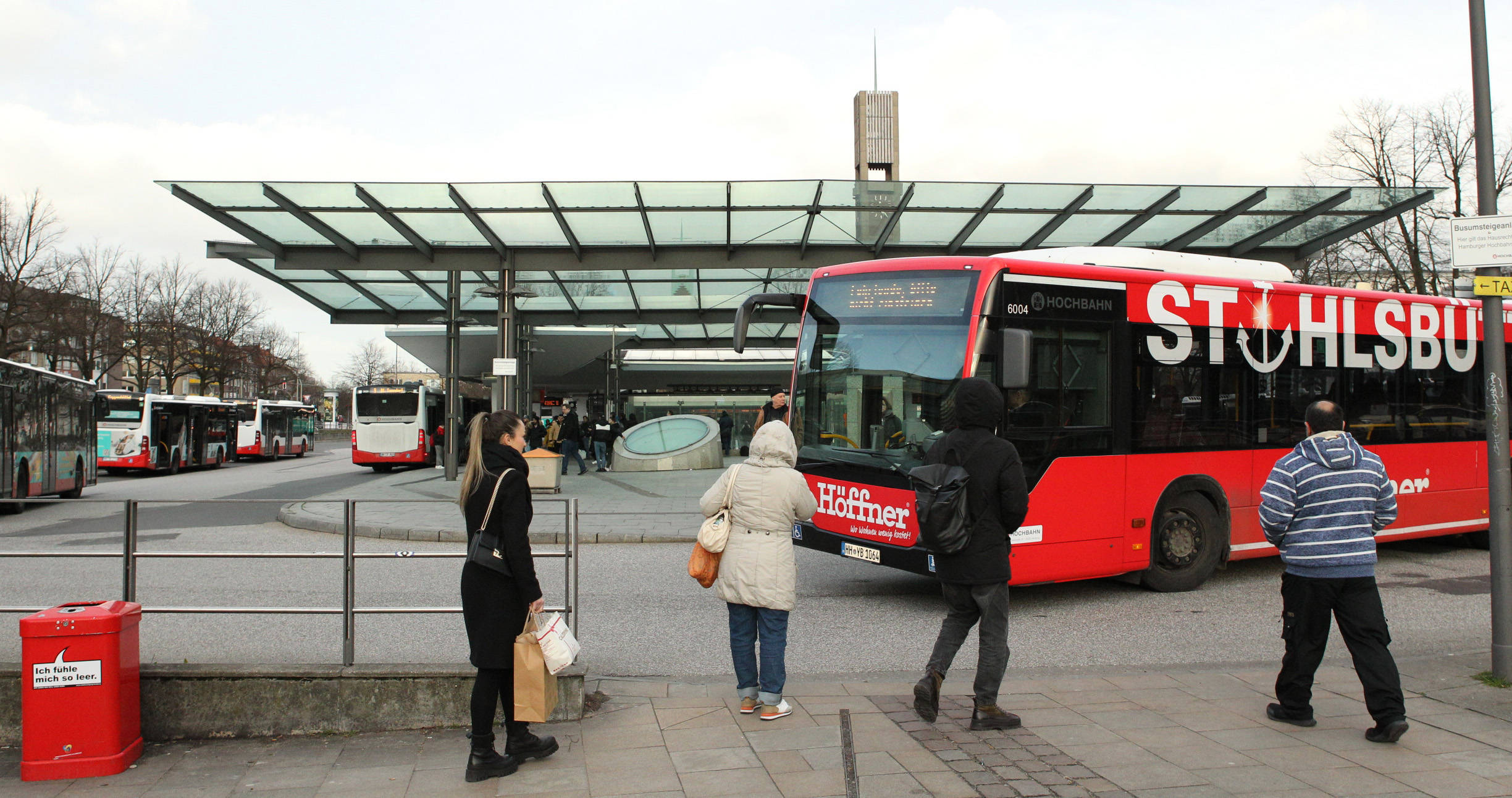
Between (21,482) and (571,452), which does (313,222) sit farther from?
(571,452)

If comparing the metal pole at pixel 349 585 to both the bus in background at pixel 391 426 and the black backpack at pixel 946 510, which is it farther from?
the bus in background at pixel 391 426

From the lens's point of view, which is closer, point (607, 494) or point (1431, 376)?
point (1431, 376)

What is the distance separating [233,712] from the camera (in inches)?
188

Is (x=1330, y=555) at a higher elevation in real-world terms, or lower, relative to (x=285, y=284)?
lower

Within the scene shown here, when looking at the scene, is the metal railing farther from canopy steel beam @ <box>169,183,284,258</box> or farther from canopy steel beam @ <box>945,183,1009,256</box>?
canopy steel beam @ <box>945,183,1009,256</box>

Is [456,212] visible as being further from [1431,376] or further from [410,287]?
[1431,376]

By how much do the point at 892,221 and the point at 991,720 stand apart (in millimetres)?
13872

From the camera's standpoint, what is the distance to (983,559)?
479 centimetres

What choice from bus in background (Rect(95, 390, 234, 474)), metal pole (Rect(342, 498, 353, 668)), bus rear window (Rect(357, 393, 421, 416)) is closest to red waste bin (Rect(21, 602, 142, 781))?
metal pole (Rect(342, 498, 353, 668))

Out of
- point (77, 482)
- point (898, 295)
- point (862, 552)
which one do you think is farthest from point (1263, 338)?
point (77, 482)

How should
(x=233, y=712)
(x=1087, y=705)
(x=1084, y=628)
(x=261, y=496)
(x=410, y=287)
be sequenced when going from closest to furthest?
(x=233, y=712) < (x=1087, y=705) < (x=1084, y=628) < (x=261, y=496) < (x=410, y=287)

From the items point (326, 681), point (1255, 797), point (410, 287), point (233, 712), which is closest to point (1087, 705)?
point (1255, 797)

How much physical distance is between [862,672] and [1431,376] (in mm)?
7842

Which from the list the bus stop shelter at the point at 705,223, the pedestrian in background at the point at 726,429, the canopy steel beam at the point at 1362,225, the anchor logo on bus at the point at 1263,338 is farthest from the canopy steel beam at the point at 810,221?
the pedestrian in background at the point at 726,429
